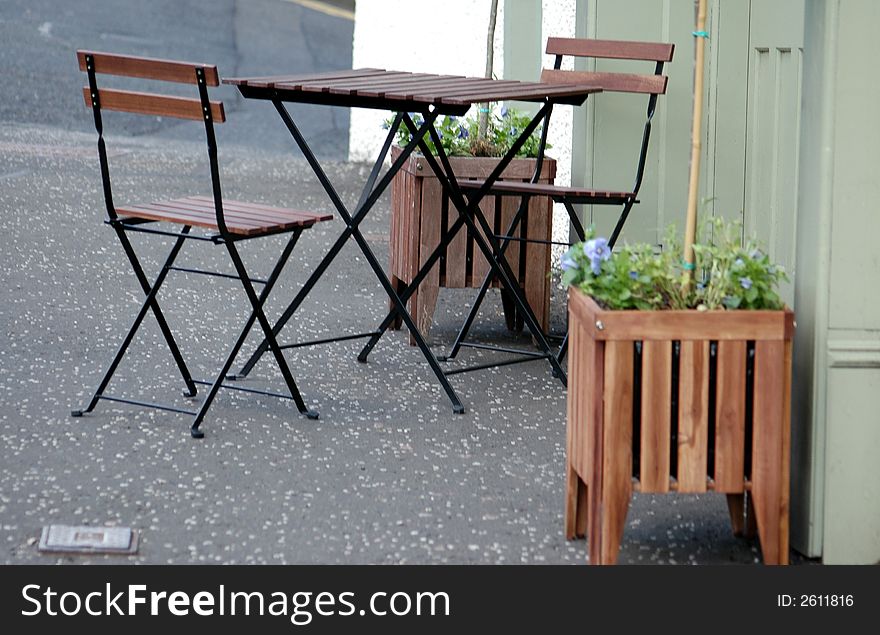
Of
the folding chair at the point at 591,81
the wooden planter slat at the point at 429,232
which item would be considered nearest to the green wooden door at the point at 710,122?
the folding chair at the point at 591,81

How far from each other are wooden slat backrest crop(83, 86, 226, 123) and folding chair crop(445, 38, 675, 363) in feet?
4.84

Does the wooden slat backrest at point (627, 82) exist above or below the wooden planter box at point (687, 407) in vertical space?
above

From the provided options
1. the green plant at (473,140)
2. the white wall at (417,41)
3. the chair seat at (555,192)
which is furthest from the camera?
the white wall at (417,41)

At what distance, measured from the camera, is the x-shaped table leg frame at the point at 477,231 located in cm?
520

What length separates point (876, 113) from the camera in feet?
11.7

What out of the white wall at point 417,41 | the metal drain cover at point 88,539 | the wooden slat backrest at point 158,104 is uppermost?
the white wall at point 417,41

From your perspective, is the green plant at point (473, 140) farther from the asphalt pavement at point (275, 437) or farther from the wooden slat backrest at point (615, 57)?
the asphalt pavement at point (275, 437)

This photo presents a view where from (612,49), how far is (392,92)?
161 centimetres

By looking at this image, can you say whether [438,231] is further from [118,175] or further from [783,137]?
[118,175]

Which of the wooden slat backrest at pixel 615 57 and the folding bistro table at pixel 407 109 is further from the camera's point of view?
the wooden slat backrest at pixel 615 57

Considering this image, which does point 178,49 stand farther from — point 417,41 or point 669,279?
point 669,279

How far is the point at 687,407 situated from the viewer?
134 inches

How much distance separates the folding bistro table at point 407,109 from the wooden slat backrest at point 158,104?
44 centimetres
